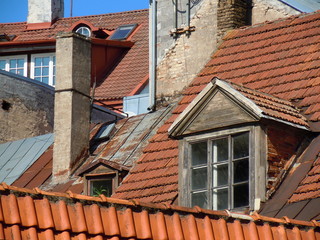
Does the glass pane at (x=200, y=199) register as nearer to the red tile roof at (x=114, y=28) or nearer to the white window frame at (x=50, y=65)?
the red tile roof at (x=114, y=28)

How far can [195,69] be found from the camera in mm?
24703

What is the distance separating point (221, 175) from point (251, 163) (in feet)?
1.49

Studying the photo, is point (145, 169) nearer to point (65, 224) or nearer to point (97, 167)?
point (97, 167)

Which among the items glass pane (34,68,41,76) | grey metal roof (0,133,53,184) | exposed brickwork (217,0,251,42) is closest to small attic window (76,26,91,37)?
glass pane (34,68,41,76)

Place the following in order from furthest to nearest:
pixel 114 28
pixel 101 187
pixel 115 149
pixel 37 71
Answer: pixel 114 28
pixel 37 71
pixel 115 149
pixel 101 187

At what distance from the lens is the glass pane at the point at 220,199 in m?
17.8

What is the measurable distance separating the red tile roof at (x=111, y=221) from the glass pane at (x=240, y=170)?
2.87 meters

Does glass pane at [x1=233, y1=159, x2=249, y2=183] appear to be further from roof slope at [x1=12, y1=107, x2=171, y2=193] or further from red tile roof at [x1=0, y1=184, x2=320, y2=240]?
roof slope at [x1=12, y1=107, x2=171, y2=193]

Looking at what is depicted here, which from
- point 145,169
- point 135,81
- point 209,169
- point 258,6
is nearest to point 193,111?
point 209,169

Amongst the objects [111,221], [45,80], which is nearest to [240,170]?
[111,221]

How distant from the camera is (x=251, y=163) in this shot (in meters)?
17.8

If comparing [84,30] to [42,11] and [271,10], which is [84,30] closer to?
[42,11]

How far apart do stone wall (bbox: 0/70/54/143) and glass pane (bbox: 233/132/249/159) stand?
14.3m

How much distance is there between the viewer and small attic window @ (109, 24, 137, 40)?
47.0m
